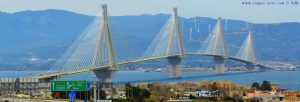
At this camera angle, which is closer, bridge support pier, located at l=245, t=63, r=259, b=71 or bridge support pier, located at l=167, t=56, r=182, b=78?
bridge support pier, located at l=167, t=56, r=182, b=78

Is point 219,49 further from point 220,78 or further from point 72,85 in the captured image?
point 72,85

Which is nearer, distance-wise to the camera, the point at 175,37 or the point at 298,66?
the point at 175,37

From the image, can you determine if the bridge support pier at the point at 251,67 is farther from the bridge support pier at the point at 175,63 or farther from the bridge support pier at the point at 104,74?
the bridge support pier at the point at 104,74

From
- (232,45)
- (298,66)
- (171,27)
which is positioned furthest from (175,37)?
(232,45)

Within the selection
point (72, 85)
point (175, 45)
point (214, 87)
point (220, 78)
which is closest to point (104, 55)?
point (214, 87)

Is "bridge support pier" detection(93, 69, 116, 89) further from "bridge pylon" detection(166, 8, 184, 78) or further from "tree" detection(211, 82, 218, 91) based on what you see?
"bridge pylon" detection(166, 8, 184, 78)

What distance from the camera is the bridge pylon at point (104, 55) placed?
210 ft

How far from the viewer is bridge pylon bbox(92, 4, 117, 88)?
64062 millimetres

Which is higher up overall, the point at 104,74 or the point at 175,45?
the point at 175,45

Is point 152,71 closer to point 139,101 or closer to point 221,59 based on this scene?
point 221,59

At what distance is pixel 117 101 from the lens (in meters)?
40.6

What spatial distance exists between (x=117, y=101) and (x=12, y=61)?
456 feet

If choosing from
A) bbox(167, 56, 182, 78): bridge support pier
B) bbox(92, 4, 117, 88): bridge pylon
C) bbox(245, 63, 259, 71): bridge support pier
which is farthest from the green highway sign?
bbox(245, 63, 259, 71): bridge support pier

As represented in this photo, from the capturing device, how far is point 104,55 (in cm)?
6769
